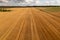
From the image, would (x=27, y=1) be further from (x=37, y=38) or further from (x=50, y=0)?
(x=37, y=38)

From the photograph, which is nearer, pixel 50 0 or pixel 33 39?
pixel 33 39

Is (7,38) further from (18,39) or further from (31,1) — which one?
(31,1)

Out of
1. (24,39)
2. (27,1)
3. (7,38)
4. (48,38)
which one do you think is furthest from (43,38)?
(27,1)

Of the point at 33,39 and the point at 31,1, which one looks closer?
the point at 33,39

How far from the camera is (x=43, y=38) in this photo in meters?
2.07

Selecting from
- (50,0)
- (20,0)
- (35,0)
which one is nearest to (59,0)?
(50,0)

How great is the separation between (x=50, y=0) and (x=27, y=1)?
1.05 m

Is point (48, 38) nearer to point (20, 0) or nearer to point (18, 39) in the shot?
point (18, 39)

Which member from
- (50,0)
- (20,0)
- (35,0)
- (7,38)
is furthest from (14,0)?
(7,38)

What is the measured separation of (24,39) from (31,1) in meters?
5.93

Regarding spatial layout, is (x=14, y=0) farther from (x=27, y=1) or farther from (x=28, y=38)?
(x=28, y=38)

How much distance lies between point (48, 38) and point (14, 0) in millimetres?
5915

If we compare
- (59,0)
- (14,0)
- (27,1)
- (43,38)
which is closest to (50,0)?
(59,0)

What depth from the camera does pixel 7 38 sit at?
208cm
